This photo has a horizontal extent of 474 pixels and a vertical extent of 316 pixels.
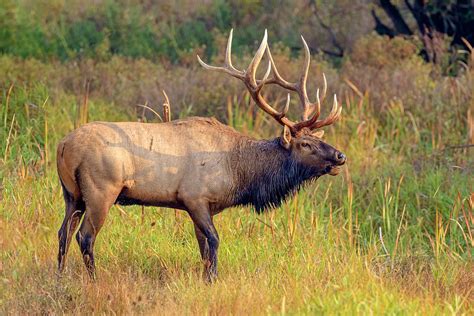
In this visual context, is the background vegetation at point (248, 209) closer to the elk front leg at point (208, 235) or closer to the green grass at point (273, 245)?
the green grass at point (273, 245)

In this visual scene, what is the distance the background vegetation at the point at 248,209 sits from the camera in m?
6.65

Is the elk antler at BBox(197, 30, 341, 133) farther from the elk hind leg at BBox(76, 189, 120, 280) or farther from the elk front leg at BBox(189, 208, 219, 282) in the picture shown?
the elk hind leg at BBox(76, 189, 120, 280)

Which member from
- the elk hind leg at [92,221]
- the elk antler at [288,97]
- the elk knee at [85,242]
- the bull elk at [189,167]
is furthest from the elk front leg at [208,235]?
the elk antler at [288,97]

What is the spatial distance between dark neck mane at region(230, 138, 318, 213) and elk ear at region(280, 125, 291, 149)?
0.19ft

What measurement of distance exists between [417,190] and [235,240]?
2515mm

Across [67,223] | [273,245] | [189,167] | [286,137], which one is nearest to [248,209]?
[273,245]

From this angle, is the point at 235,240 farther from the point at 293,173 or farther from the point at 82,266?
the point at 82,266

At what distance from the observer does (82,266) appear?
7398 mm

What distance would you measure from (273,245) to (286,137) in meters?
0.85

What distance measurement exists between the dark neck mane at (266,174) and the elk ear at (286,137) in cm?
6

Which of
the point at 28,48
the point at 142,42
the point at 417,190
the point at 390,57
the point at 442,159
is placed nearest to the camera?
the point at 417,190

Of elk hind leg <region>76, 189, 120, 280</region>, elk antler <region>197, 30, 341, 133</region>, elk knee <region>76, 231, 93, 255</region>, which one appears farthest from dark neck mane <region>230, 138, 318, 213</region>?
elk knee <region>76, 231, 93, 255</region>

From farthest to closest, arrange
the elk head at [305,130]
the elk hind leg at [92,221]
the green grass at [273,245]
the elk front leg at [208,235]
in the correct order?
the elk head at [305,130], the elk front leg at [208,235], the elk hind leg at [92,221], the green grass at [273,245]

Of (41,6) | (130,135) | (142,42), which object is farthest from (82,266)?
(41,6)
